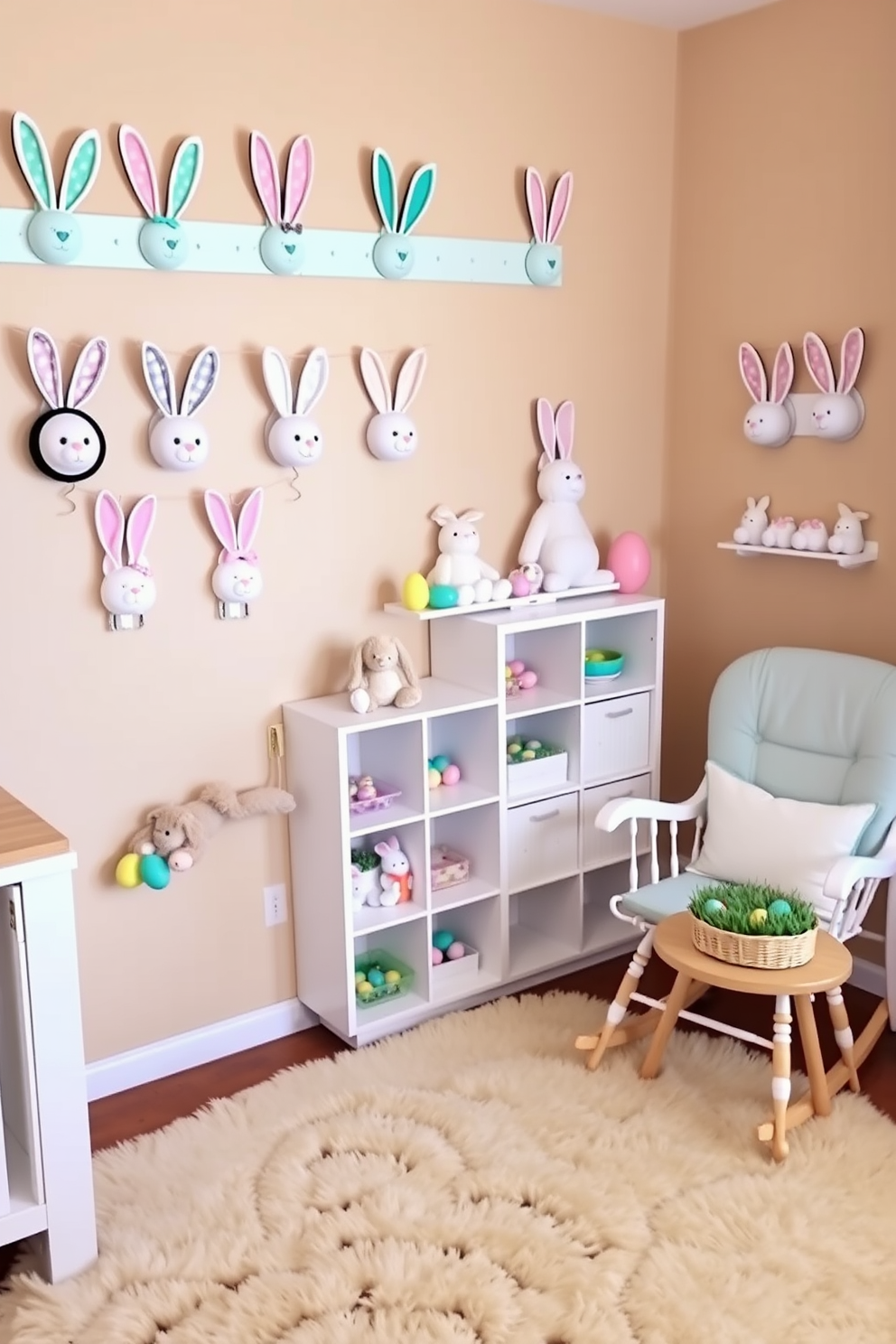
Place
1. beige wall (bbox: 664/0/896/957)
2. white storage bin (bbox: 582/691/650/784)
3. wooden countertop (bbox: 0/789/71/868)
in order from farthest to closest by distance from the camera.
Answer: white storage bin (bbox: 582/691/650/784) < beige wall (bbox: 664/0/896/957) < wooden countertop (bbox: 0/789/71/868)

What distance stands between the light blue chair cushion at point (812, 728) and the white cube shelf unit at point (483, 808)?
1.02 feet

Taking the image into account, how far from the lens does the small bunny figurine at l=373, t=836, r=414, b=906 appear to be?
9.62 ft

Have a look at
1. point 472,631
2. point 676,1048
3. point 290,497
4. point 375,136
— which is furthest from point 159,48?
point 676,1048

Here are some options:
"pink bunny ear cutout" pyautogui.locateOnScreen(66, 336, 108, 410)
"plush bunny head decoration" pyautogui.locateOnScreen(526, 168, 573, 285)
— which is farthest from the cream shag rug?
"plush bunny head decoration" pyautogui.locateOnScreen(526, 168, 573, 285)

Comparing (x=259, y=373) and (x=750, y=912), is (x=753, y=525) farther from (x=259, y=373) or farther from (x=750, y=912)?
(x=259, y=373)

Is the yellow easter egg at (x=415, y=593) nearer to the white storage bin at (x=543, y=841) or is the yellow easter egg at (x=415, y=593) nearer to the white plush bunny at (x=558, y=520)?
the white plush bunny at (x=558, y=520)

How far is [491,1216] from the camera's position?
7.37 feet

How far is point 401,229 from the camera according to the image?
A: 2.87 m

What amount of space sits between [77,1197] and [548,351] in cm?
220

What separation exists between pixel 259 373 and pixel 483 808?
1.14 m

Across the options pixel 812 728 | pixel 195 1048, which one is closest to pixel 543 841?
pixel 812 728

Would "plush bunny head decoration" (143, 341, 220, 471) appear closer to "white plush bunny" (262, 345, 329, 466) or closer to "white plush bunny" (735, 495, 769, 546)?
"white plush bunny" (262, 345, 329, 466)

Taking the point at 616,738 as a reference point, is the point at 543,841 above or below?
below

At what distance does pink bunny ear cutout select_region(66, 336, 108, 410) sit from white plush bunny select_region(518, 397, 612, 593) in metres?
1.17
